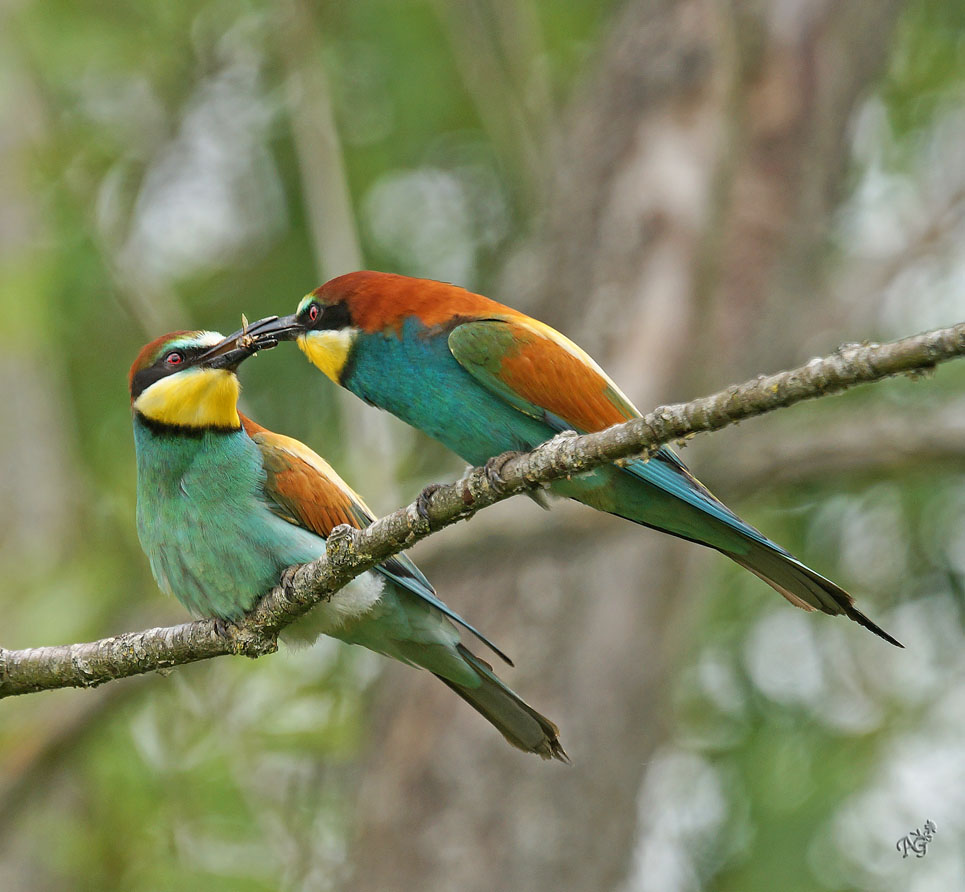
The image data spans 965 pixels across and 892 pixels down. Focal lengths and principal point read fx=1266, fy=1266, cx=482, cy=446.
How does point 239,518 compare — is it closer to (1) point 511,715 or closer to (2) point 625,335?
(1) point 511,715

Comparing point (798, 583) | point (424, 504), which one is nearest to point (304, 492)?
point (424, 504)

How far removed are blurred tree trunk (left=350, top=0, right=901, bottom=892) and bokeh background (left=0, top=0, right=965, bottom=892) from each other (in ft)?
0.07

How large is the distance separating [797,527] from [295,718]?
354 centimetres

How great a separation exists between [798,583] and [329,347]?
1.45 m

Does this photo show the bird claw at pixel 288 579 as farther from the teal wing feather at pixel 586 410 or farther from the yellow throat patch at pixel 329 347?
the teal wing feather at pixel 586 410

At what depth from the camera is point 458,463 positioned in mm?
6641

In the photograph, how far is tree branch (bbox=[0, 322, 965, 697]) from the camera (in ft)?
6.27

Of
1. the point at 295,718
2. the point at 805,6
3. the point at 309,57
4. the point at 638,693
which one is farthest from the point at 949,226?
the point at 295,718

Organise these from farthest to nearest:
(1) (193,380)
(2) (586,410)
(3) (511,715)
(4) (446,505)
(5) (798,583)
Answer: (1) (193,380) < (2) (586,410) < (3) (511,715) < (5) (798,583) < (4) (446,505)

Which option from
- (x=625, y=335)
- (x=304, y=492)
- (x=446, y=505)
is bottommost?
(x=446, y=505)

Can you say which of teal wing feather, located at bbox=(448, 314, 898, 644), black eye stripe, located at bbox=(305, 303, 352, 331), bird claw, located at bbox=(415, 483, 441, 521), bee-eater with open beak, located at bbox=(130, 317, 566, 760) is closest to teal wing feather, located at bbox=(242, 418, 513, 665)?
bee-eater with open beak, located at bbox=(130, 317, 566, 760)

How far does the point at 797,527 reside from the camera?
7.88 m

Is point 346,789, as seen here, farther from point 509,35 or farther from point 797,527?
point 509,35

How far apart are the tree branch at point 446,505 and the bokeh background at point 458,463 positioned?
2279mm
